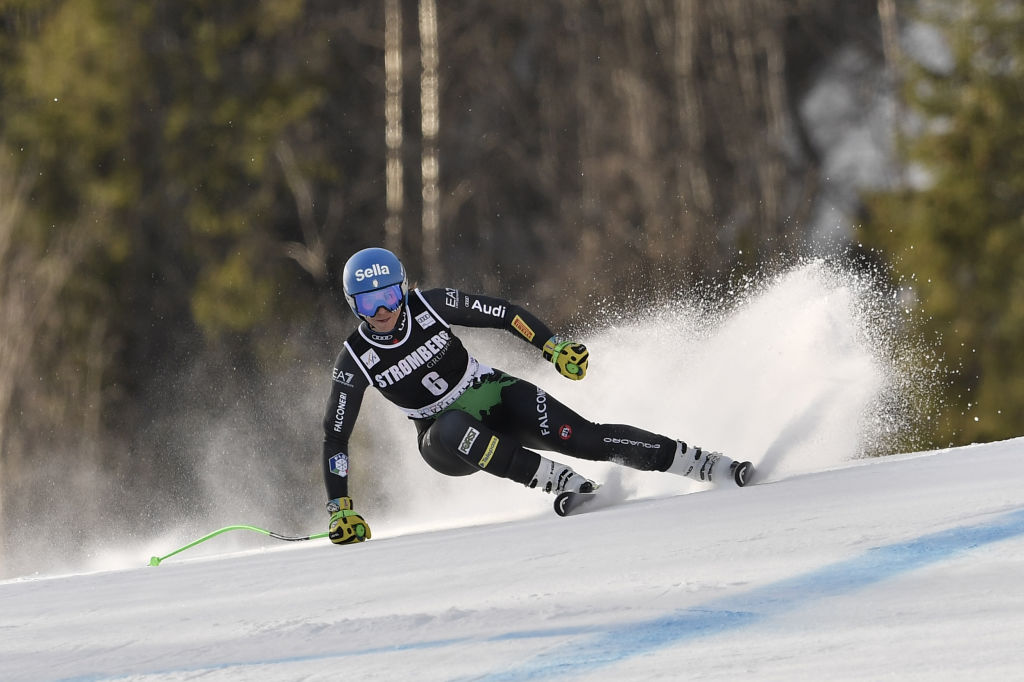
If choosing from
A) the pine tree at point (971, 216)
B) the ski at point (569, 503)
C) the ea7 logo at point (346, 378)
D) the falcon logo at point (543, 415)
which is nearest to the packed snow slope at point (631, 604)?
the ski at point (569, 503)

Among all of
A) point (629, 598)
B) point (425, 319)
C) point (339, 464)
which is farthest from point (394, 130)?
point (629, 598)

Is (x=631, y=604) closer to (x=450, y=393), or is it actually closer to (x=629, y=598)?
(x=629, y=598)

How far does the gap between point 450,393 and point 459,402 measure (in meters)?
0.06

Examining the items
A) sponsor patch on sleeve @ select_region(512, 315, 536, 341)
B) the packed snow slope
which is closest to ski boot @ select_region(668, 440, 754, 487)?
sponsor patch on sleeve @ select_region(512, 315, 536, 341)

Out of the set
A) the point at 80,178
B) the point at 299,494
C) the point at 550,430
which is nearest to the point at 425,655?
the point at 550,430

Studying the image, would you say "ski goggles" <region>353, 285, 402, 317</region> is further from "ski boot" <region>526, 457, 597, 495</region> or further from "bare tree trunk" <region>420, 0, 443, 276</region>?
"bare tree trunk" <region>420, 0, 443, 276</region>

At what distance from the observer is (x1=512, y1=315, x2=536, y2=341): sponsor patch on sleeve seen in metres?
5.84

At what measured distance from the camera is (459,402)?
591 centimetres

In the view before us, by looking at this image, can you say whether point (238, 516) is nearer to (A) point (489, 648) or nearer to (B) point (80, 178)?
(B) point (80, 178)

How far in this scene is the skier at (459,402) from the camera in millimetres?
5492

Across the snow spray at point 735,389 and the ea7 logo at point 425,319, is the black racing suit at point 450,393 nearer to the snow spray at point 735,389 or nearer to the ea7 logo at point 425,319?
the ea7 logo at point 425,319

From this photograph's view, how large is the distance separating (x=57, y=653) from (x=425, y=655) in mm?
1044

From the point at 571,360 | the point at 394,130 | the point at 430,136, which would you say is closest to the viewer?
the point at 571,360

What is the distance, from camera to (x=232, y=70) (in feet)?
70.4
